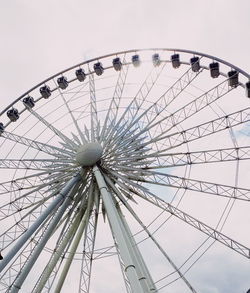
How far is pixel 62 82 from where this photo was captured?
90.6 ft

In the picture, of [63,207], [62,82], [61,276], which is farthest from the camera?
[62,82]

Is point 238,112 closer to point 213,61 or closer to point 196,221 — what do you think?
point 213,61

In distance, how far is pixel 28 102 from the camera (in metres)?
26.7

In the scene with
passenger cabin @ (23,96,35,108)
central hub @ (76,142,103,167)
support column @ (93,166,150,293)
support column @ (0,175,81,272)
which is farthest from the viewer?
passenger cabin @ (23,96,35,108)

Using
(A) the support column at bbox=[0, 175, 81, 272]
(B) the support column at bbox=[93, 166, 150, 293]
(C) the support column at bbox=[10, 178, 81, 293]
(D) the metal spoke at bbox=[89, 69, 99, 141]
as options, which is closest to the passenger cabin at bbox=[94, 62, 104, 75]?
(D) the metal spoke at bbox=[89, 69, 99, 141]

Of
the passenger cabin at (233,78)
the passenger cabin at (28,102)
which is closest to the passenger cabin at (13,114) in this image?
the passenger cabin at (28,102)

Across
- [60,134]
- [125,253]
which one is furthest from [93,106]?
[125,253]

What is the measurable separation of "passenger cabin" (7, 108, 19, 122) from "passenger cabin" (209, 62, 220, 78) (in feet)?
44.1

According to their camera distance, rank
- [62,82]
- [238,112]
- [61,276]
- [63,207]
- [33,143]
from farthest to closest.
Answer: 1. [62,82]
2. [33,143]
3. [238,112]
4. [61,276]
5. [63,207]

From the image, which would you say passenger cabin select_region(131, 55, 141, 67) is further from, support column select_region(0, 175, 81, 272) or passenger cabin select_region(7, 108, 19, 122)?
support column select_region(0, 175, 81, 272)

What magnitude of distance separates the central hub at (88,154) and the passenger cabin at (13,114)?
8.98 m

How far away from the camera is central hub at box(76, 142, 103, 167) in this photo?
18641 mm

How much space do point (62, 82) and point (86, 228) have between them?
1235cm

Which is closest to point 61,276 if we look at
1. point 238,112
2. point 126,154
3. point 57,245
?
point 57,245
